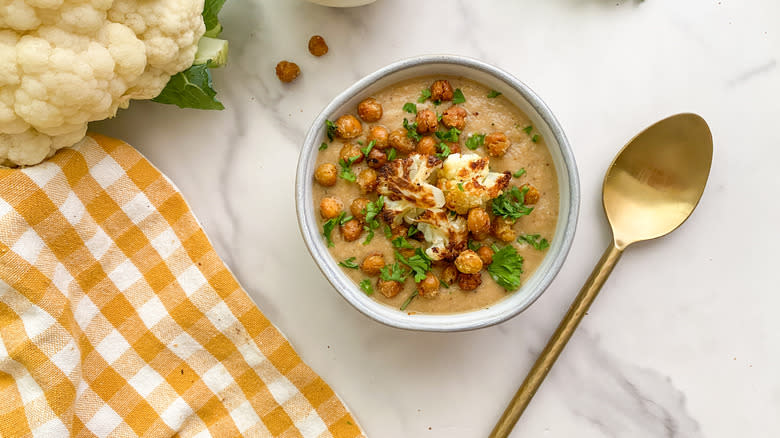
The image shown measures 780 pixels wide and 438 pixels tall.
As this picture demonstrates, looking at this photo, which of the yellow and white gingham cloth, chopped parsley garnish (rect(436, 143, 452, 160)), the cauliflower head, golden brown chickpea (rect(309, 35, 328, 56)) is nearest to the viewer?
the cauliflower head

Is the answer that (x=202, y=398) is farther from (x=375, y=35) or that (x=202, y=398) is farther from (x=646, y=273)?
(x=646, y=273)

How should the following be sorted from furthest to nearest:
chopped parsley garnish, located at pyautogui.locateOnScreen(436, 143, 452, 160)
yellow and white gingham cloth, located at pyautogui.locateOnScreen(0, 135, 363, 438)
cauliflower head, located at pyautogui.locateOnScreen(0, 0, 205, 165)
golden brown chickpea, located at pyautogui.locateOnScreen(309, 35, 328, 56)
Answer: golden brown chickpea, located at pyautogui.locateOnScreen(309, 35, 328, 56) < yellow and white gingham cloth, located at pyautogui.locateOnScreen(0, 135, 363, 438) < chopped parsley garnish, located at pyautogui.locateOnScreen(436, 143, 452, 160) < cauliflower head, located at pyautogui.locateOnScreen(0, 0, 205, 165)

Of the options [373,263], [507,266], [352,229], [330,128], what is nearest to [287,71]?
[330,128]

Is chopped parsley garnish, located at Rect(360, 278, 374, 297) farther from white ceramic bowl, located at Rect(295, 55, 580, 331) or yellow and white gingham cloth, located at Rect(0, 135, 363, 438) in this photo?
yellow and white gingham cloth, located at Rect(0, 135, 363, 438)

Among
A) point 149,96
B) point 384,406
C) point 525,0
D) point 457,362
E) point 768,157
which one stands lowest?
point 384,406

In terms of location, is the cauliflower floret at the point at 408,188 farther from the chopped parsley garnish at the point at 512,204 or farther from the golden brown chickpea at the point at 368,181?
the chopped parsley garnish at the point at 512,204

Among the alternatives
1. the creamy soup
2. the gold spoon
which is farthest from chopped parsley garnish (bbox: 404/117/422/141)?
the gold spoon

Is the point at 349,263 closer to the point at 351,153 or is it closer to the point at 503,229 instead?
the point at 351,153

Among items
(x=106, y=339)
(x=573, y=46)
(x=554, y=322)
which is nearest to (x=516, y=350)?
(x=554, y=322)
